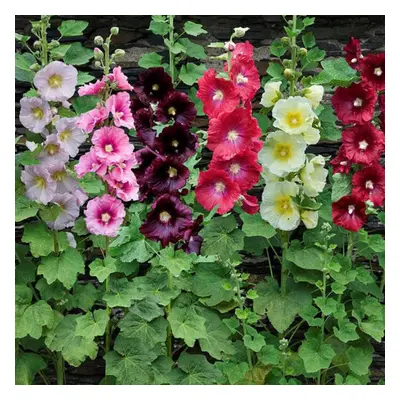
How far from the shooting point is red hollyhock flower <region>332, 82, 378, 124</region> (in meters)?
2.87

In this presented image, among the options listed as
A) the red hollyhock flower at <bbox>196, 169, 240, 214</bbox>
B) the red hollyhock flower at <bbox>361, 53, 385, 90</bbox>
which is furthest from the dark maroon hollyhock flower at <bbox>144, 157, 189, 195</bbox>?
the red hollyhock flower at <bbox>361, 53, 385, 90</bbox>

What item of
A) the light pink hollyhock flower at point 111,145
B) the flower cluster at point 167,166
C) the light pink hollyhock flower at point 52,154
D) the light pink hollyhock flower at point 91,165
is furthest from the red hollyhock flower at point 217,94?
the light pink hollyhock flower at point 52,154

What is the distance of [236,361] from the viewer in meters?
2.92

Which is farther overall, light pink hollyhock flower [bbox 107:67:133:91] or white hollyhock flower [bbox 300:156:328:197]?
white hollyhock flower [bbox 300:156:328:197]

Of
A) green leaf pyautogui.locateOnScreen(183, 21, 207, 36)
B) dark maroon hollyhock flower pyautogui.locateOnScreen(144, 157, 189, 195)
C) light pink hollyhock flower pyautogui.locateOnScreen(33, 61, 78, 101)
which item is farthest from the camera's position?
green leaf pyautogui.locateOnScreen(183, 21, 207, 36)

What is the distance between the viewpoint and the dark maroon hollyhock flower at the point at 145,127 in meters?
2.64

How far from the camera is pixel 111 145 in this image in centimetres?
267

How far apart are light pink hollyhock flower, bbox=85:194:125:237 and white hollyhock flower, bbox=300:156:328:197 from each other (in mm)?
690

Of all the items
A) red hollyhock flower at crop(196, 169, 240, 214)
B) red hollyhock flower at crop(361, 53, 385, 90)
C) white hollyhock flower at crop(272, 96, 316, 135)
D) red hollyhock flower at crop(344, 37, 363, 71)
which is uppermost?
red hollyhock flower at crop(344, 37, 363, 71)

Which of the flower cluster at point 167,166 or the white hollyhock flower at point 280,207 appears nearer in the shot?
the flower cluster at point 167,166

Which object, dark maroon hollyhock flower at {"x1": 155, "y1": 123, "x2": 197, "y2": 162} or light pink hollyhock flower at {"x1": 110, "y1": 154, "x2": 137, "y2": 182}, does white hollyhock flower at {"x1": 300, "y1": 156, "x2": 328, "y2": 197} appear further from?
light pink hollyhock flower at {"x1": 110, "y1": 154, "x2": 137, "y2": 182}

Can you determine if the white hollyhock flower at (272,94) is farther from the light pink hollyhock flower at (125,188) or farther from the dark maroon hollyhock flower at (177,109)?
the light pink hollyhock flower at (125,188)

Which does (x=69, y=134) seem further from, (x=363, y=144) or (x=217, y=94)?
(x=363, y=144)

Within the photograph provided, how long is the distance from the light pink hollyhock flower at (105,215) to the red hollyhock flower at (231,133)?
404mm
